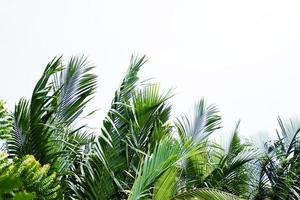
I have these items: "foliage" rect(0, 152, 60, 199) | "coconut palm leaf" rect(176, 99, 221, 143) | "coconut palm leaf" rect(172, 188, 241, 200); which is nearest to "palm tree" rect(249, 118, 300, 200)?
"coconut palm leaf" rect(176, 99, 221, 143)

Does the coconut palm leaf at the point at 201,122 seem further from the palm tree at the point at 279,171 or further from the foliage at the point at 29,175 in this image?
the foliage at the point at 29,175

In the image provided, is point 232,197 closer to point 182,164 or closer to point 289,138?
point 182,164

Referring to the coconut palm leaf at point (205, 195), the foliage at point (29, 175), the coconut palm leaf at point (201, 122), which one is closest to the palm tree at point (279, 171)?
the coconut palm leaf at point (201, 122)

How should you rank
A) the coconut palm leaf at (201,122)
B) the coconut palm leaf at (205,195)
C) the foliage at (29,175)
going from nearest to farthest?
the foliage at (29,175) < the coconut palm leaf at (205,195) < the coconut palm leaf at (201,122)

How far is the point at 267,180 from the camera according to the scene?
6.98 meters

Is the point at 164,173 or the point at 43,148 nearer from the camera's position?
the point at 164,173

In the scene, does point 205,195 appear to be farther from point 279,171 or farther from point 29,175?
point 279,171

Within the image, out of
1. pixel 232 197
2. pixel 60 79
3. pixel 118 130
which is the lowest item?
pixel 232 197

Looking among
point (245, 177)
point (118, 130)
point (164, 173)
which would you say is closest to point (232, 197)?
point (164, 173)

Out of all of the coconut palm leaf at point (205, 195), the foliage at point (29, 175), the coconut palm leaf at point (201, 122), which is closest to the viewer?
the foliage at point (29, 175)

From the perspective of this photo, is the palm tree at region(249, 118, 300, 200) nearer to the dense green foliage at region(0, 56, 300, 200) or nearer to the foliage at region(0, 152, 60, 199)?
the dense green foliage at region(0, 56, 300, 200)

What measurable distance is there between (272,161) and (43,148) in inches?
126

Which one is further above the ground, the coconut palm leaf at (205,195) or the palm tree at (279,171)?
the palm tree at (279,171)

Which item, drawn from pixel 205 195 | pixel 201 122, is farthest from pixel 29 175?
pixel 201 122
